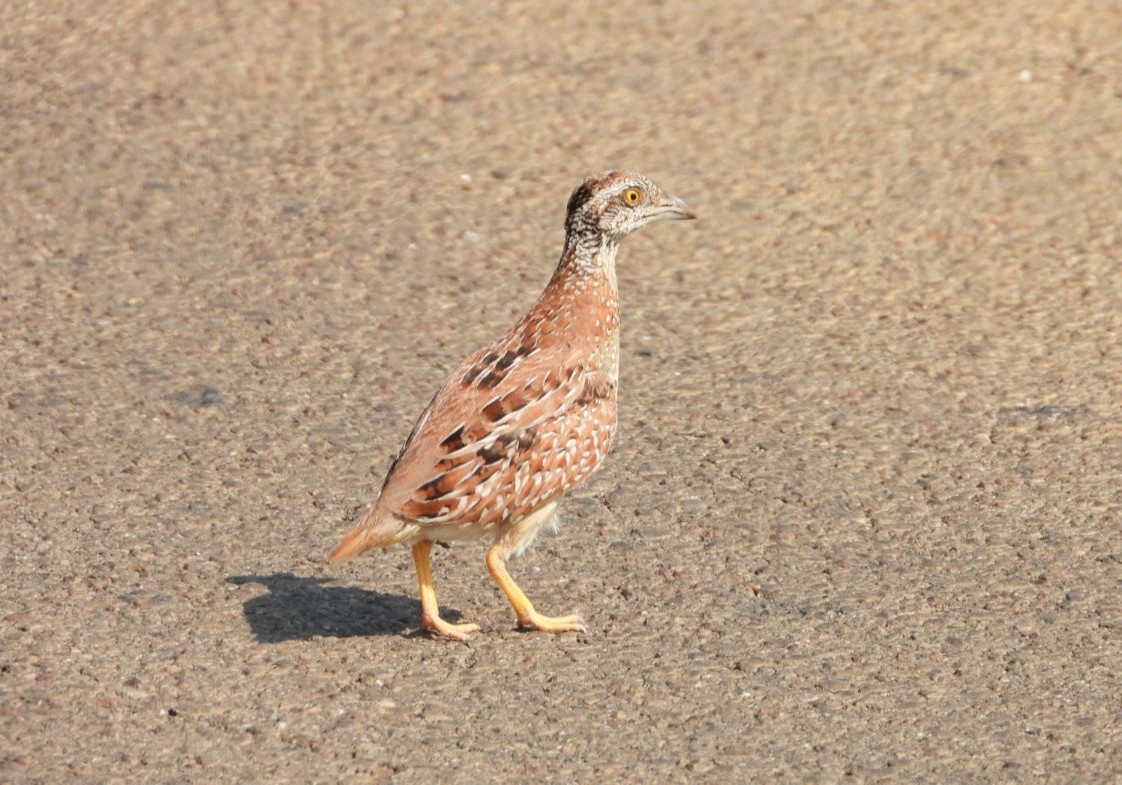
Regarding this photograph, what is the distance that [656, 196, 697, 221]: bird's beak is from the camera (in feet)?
23.2

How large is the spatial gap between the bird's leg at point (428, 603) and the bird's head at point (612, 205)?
1396mm

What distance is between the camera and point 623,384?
8.37 m

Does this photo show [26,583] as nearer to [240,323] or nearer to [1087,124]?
[240,323]

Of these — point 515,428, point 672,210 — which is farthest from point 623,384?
point 515,428

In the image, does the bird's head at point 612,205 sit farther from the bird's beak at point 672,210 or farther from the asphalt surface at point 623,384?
the asphalt surface at point 623,384

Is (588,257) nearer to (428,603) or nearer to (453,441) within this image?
(453,441)

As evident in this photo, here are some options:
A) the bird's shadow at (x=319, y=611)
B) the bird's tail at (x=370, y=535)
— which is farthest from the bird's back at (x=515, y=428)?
the bird's shadow at (x=319, y=611)

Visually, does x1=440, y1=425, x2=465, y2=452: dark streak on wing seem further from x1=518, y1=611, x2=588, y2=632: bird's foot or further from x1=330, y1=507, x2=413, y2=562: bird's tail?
x1=518, y1=611, x2=588, y2=632: bird's foot

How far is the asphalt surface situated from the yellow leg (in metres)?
0.09

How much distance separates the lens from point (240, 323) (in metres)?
8.69

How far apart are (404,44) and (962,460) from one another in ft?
16.6

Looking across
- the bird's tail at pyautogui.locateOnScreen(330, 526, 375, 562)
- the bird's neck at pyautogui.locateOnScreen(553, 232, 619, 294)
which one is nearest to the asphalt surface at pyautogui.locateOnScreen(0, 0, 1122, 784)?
the bird's tail at pyautogui.locateOnScreen(330, 526, 375, 562)

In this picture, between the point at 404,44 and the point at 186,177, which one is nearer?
the point at 186,177

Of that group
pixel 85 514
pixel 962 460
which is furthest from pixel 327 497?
pixel 962 460
